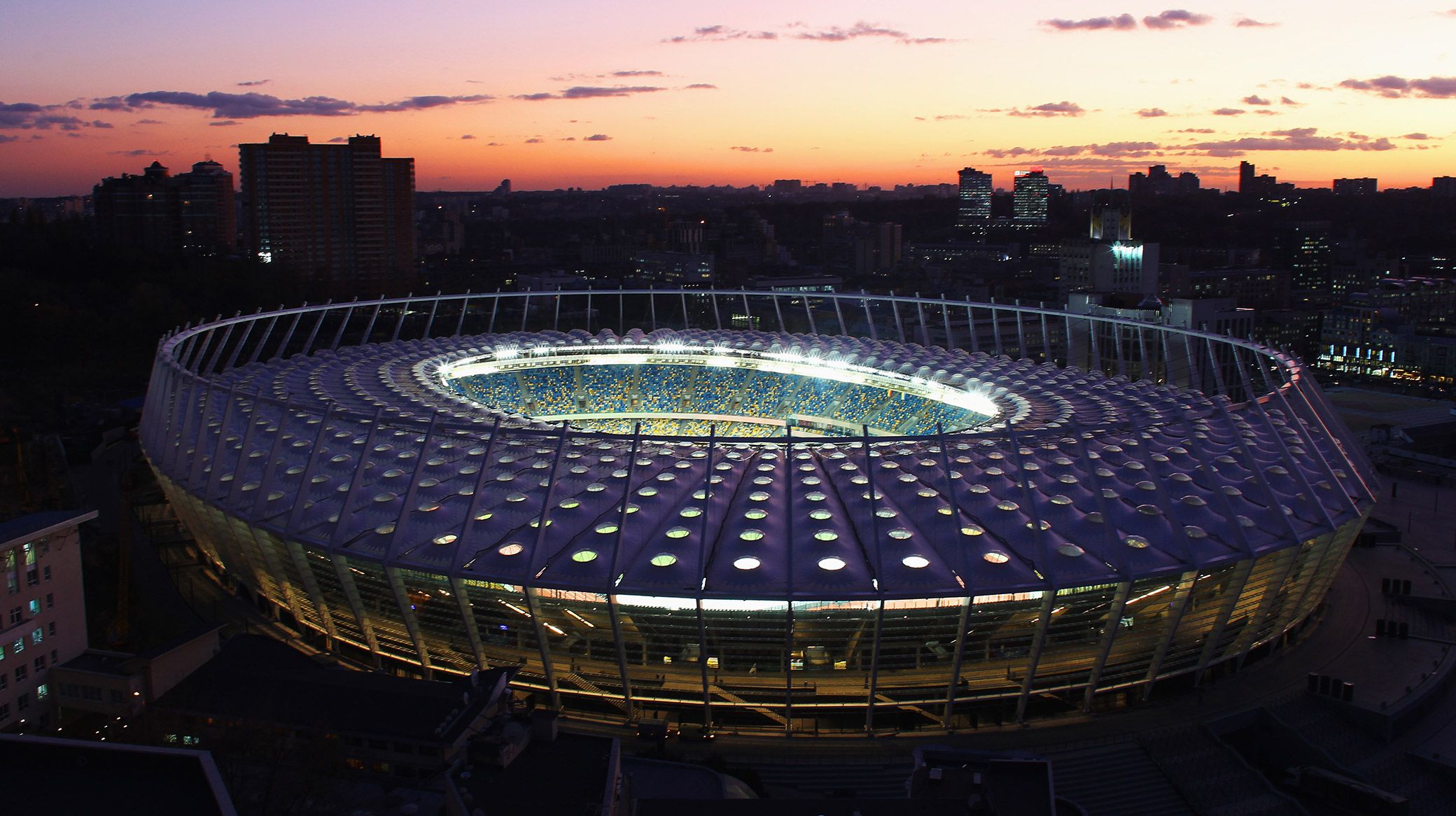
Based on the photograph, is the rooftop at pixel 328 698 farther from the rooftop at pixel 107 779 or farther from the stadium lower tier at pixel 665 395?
the stadium lower tier at pixel 665 395

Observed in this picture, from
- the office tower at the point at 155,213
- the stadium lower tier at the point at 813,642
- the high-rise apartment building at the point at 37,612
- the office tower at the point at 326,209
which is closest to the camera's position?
the stadium lower tier at the point at 813,642

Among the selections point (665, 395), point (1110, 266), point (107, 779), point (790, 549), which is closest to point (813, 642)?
point (790, 549)

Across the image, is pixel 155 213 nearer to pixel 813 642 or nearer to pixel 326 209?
pixel 326 209

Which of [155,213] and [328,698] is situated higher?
[155,213]

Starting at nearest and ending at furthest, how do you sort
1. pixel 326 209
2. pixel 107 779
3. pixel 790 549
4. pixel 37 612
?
pixel 107 779 → pixel 790 549 → pixel 37 612 → pixel 326 209

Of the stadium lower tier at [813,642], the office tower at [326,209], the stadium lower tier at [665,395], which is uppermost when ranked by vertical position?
the office tower at [326,209]

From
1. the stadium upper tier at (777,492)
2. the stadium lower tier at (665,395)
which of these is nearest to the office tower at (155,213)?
the stadium lower tier at (665,395)

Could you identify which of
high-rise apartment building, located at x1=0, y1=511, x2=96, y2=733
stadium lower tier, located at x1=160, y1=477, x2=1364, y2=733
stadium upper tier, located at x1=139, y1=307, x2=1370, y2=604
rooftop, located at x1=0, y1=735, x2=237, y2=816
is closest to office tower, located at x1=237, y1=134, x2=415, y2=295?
stadium upper tier, located at x1=139, y1=307, x2=1370, y2=604

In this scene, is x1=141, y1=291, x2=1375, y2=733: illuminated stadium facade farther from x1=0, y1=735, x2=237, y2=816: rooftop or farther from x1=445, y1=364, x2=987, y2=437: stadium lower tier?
x1=445, y1=364, x2=987, y2=437: stadium lower tier
